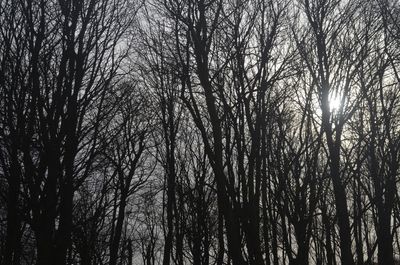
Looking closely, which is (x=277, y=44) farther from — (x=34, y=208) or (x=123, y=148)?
(x=123, y=148)

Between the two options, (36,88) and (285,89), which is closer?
(36,88)

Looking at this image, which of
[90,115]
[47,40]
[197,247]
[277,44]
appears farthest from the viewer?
[197,247]

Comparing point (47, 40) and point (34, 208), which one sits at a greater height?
point (47, 40)

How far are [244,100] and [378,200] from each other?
6786 millimetres

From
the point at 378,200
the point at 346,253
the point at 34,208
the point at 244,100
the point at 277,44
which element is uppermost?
the point at 277,44

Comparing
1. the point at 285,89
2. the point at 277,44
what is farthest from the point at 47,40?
the point at 285,89

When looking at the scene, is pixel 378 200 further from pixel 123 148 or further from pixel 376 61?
pixel 123 148

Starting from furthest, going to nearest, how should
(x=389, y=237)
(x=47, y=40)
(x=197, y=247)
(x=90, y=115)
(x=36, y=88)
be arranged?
(x=197, y=247), (x=389, y=237), (x=90, y=115), (x=47, y=40), (x=36, y=88)

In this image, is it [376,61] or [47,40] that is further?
[376,61]

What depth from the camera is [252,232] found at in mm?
9383

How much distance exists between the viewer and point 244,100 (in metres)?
9.89

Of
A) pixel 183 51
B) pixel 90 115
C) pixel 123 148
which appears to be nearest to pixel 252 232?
pixel 183 51

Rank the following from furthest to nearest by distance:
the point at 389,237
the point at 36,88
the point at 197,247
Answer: the point at 197,247 < the point at 389,237 < the point at 36,88

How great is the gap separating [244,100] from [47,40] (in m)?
4.52
